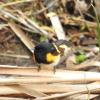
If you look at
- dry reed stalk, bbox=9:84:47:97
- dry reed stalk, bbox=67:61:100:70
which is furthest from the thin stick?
dry reed stalk, bbox=9:84:47:97

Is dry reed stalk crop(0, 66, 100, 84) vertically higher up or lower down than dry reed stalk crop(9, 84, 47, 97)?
higher up

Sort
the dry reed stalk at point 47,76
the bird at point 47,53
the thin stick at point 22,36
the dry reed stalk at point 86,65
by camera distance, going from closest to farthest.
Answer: the dry reed stalk at point 47,76 → the bird at point 47,53 → the dry reed stalk at point 86,65 → the thin stick at point 22,36

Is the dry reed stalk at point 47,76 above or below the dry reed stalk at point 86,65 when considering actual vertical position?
below

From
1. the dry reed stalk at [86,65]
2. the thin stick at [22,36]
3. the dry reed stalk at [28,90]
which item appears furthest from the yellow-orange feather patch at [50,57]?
the thin stick at [22,36]

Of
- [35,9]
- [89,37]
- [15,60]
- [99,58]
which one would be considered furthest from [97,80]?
[35,9]

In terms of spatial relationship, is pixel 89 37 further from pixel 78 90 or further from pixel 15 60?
pixel 78 90

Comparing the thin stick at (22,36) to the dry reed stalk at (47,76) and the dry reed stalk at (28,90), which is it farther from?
the dry reed stalk at (28,90)

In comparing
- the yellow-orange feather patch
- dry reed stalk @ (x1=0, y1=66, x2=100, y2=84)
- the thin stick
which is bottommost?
dry reed stalk @ (x1=0, y1=66, x2=100, y2=84)

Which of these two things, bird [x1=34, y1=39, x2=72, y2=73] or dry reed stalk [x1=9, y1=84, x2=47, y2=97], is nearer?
dry reed stalk [x1=9, y1=84, x2=47, y2=97]

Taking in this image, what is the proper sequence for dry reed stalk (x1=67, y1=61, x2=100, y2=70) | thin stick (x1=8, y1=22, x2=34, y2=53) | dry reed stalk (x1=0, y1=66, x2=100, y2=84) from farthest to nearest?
thin stick (x1=8, y1=22, x2=34, y2=53) < dry reed stalk (x1=67, y1=61, x2=100, y2=70) < dry reed stalk (x1=0, y1=66, x2=100, y2=84)

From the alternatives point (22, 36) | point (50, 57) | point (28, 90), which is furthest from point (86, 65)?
point (22, 36)

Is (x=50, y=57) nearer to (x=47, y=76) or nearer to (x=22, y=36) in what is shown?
(x=47, y=76)

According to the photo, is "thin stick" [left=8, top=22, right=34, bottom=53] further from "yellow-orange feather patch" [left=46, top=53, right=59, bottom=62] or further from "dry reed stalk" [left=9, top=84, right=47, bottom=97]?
"dry reed stalk" [left=9, top=84, right=47, bottom=97]
